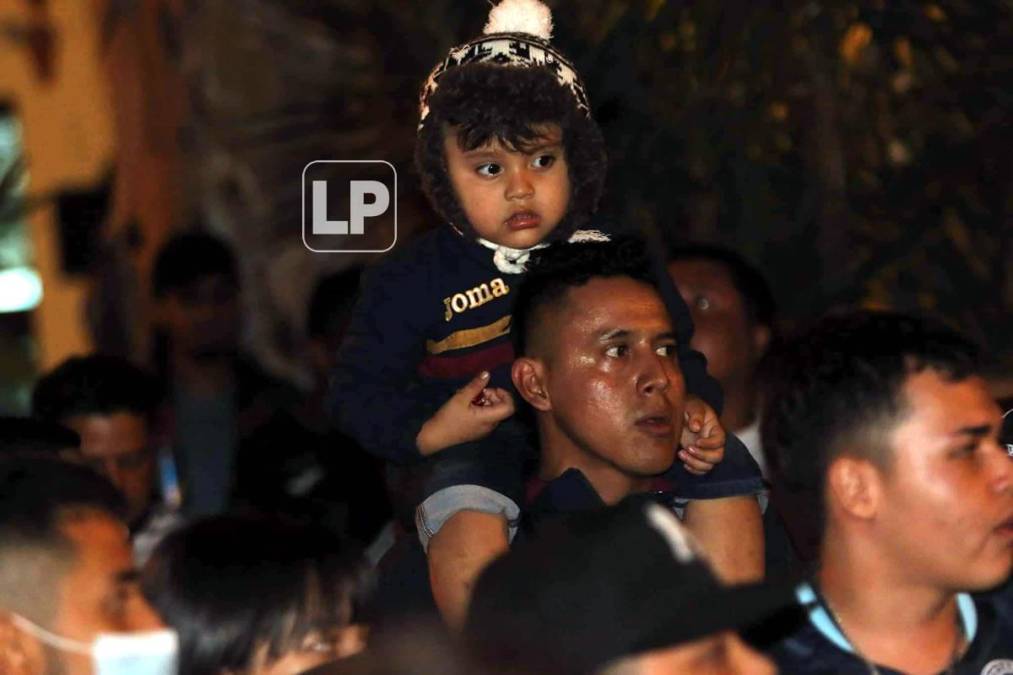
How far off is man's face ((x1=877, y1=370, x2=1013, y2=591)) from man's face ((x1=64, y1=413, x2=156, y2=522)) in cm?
275

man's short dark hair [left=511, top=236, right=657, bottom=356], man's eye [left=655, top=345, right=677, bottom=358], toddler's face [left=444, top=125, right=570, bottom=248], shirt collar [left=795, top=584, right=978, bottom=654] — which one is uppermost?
toddler's face [left=444, top=125, right=570, bottom=248]

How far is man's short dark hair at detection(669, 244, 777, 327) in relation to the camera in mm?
6121

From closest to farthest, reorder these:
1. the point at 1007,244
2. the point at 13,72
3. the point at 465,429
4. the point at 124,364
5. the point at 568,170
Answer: the point at 465,429, the point at 568,170, the point at 124,364, the point at 1007,244, the point at 13,72

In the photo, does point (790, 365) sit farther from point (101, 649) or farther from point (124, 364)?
point (124, 364)

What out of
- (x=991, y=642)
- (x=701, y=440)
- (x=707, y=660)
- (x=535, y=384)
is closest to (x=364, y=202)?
(x=535, y=384)

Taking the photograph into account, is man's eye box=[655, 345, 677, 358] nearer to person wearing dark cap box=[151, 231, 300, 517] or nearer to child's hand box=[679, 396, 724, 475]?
child's hand box=[679, 396, 724, 475]

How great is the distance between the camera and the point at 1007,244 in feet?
23.7

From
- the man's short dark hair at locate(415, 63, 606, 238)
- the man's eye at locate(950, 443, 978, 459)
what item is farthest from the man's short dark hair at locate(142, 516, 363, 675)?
the man's eye at locate(950, 443, 978, 459)

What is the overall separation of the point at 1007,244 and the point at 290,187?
9.76 feet

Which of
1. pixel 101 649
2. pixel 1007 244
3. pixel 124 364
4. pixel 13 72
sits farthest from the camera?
pixel 13 72

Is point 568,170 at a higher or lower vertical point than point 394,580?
higher

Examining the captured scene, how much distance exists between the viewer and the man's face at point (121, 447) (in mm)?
5762

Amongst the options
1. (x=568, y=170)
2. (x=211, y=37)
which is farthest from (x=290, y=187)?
(x=568, y=170)

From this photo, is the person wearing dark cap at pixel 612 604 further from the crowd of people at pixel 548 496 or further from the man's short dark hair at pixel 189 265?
the man's short dark hair at pixel 189 265
